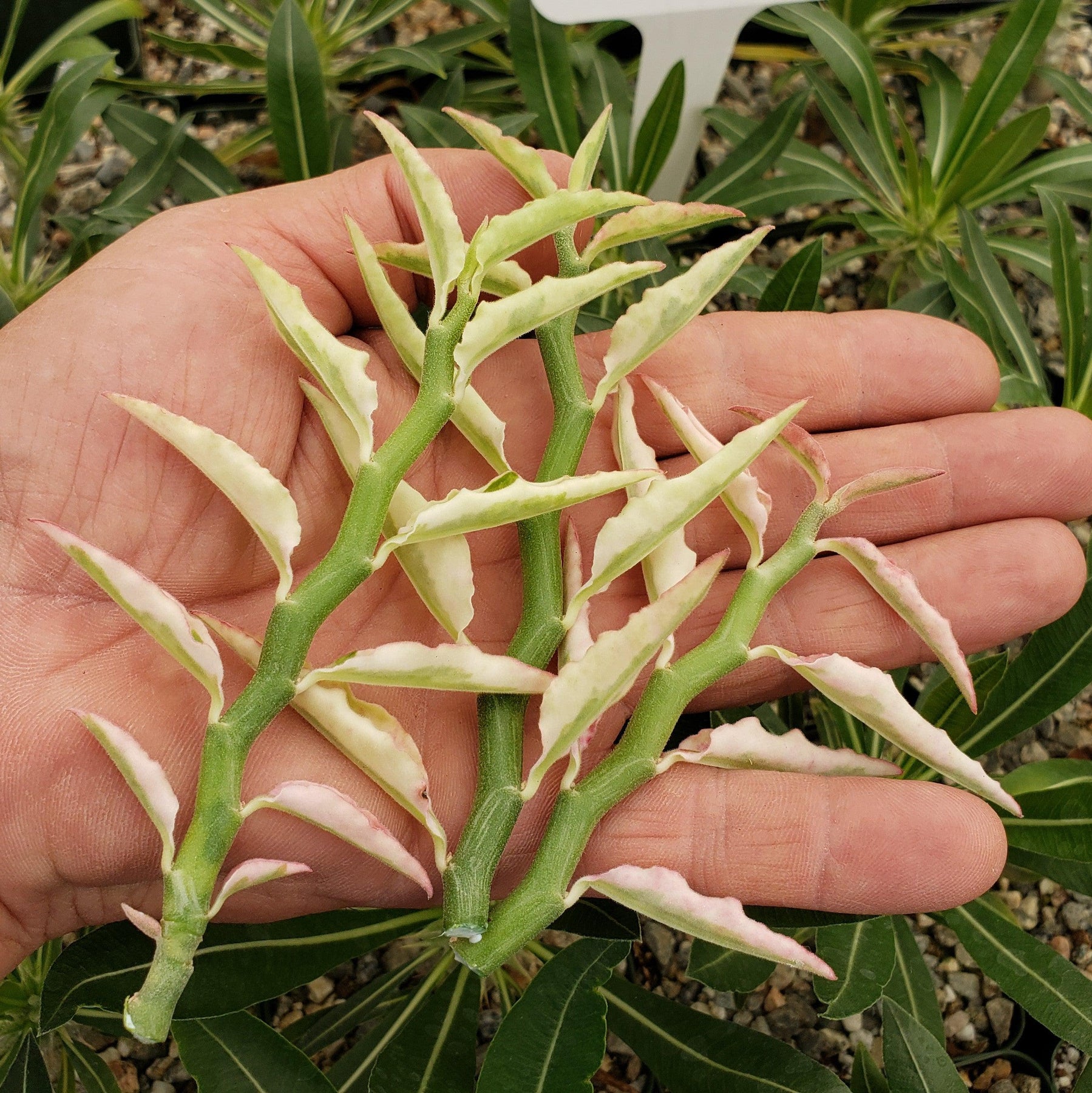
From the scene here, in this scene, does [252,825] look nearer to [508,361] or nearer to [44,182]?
[508,361]

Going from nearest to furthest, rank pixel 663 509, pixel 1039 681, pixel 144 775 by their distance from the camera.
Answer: pixel 144 775
pixel 663 509
pixel 1039 681

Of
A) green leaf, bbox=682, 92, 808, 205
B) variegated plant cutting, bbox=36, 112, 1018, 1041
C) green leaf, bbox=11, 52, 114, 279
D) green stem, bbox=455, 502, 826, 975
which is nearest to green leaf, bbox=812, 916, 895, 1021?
variegated plant cutting, bbox=36, 112, 1018, 1041

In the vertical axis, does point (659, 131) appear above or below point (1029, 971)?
above

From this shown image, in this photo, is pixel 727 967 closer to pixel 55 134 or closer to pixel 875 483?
pixel 875 483

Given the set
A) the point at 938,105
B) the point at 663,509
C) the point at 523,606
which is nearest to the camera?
the point at 663,509

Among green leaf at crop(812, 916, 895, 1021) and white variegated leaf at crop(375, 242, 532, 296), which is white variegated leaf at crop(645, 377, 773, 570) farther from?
green leaf at crop(812, 916, 895, 1021)

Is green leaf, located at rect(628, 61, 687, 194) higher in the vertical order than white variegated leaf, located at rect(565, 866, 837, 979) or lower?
higher

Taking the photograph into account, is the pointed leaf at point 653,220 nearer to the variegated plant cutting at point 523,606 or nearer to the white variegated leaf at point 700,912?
the variegated plant cutting at point 523,606

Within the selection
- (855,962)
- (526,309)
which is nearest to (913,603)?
(855,962)
